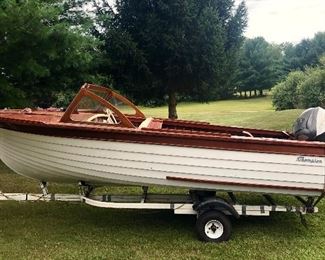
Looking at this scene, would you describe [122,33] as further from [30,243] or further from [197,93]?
[30,243]

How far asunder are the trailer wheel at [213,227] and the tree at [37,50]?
446cm

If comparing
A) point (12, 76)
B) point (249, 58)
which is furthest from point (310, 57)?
point (12, 76)

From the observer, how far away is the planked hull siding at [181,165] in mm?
5168

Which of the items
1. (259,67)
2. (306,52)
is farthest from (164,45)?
(306,52)

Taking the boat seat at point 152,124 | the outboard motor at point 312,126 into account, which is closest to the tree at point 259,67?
the boat seat at point 152,124

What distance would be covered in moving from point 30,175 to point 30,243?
33.6 inches

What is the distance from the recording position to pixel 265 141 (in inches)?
202

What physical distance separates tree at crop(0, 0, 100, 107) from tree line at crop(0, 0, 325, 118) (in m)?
0.02

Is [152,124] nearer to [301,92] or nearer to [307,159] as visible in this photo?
[307,159]

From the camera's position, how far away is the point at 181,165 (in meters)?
5.19

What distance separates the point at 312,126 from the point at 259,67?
67440mm

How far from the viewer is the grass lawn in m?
5.02

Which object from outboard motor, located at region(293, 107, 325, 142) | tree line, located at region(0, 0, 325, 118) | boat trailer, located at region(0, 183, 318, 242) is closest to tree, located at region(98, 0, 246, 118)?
tree line, located at region(0, 0, 325, 118)

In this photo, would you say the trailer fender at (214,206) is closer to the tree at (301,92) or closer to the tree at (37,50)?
the tree at (37,50)
